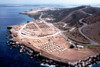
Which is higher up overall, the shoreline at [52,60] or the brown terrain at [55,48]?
the brown terrain at [55,48]

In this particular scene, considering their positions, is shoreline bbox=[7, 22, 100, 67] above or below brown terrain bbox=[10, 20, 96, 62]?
below

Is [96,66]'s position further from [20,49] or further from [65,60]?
[20,49]

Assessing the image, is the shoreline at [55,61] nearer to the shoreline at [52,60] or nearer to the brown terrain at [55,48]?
the shoreline at [52,60]

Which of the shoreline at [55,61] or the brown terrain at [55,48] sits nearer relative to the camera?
the shoreline at [55,61]

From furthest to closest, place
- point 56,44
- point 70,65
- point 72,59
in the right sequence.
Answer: point 56,44 → point 72,59 → point 70,65

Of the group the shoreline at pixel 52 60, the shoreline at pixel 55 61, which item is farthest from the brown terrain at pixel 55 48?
the shoreline at pixel 55 61

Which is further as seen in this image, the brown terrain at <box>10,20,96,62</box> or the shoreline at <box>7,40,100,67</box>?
the brown terrain at <box>10,20,96,62</box>

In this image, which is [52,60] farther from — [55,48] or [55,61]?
[55,48]

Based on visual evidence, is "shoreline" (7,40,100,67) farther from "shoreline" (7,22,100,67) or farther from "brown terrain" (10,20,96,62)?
"brown terrain" (10,20,96,62)

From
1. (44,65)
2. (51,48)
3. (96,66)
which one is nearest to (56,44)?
(51,48)

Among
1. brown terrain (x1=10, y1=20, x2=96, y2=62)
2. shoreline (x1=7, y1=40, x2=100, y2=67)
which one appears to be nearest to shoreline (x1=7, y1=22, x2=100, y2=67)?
shoreline (x1=7, y1=40, x2=100, y2=67)

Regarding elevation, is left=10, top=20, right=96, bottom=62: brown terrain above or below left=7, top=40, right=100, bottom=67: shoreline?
above
